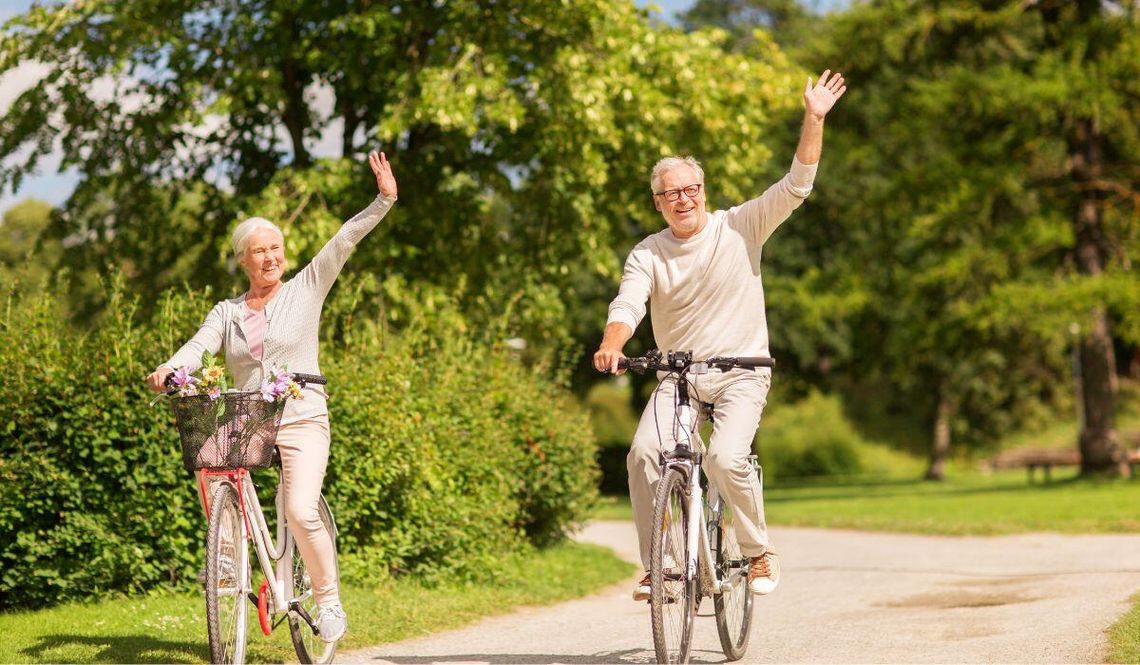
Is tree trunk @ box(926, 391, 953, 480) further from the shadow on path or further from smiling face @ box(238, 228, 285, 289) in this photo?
smiling face @ box(238, 228, 285, 289)

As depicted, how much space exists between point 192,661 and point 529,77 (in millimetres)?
8926

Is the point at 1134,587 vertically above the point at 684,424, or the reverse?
the point at 684,424

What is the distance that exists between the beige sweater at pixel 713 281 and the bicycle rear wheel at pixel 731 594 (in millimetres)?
806

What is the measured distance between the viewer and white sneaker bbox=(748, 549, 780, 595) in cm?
654

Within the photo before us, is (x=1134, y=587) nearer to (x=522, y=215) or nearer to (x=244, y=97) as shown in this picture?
(x=522, y=215)

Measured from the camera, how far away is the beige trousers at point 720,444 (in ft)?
20.0

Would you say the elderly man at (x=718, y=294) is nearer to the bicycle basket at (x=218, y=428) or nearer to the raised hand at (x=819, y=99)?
the raised hand at (x=819, y=99)

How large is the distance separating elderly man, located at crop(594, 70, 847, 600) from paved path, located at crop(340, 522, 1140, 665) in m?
1.02

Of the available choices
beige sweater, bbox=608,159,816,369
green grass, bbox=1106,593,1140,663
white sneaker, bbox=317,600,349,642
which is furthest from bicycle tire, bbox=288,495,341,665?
green grass, bbox=1106,593,1140,663

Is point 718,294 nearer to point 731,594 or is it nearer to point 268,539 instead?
point 731,594

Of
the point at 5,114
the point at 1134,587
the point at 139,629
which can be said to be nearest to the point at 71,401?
the point at 139,629

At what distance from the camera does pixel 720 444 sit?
619 cm

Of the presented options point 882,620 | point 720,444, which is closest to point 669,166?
point 720,444

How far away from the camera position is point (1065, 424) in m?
49.3
